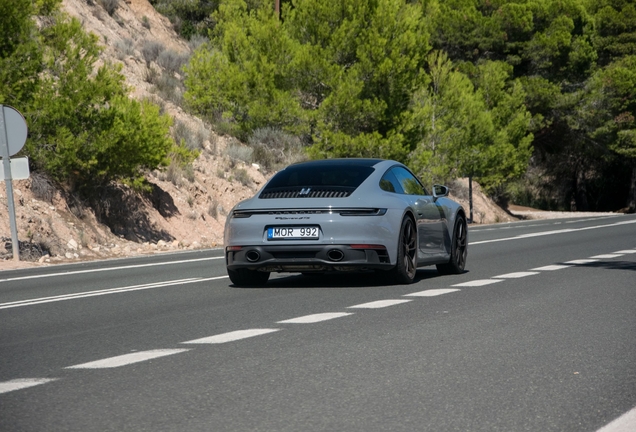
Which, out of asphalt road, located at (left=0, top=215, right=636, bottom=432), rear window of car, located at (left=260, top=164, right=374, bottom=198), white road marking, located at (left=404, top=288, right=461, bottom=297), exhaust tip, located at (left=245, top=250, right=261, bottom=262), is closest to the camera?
asphalt road, located at (left=0, top=215, right=636, bottom=432)

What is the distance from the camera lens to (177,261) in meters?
17.6

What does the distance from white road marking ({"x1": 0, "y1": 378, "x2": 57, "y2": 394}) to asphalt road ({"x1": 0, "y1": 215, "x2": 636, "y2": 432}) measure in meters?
0.01

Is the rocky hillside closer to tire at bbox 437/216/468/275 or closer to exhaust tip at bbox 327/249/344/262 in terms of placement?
tire at bbox 437/216/468/275

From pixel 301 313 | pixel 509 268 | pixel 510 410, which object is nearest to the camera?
pixel 510 410

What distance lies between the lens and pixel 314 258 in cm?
1131

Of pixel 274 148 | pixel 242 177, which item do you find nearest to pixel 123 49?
pixel 274 148

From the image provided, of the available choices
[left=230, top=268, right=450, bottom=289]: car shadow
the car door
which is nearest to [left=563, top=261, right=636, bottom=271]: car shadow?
[left=230, top=268, right=450, bottom=289]: car shadow

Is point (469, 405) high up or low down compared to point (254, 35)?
down

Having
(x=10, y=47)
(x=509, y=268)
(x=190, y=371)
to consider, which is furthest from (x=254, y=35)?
(x=190, y=371)

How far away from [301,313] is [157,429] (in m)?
4.52

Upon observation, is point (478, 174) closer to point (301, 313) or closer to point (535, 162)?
point (535, 162)

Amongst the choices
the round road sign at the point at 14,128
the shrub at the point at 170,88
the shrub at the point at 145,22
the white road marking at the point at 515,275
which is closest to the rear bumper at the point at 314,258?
the white road marking at the point at 515,275

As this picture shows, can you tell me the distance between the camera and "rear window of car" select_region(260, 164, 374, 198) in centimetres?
1172

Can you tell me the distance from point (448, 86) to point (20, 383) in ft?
123
